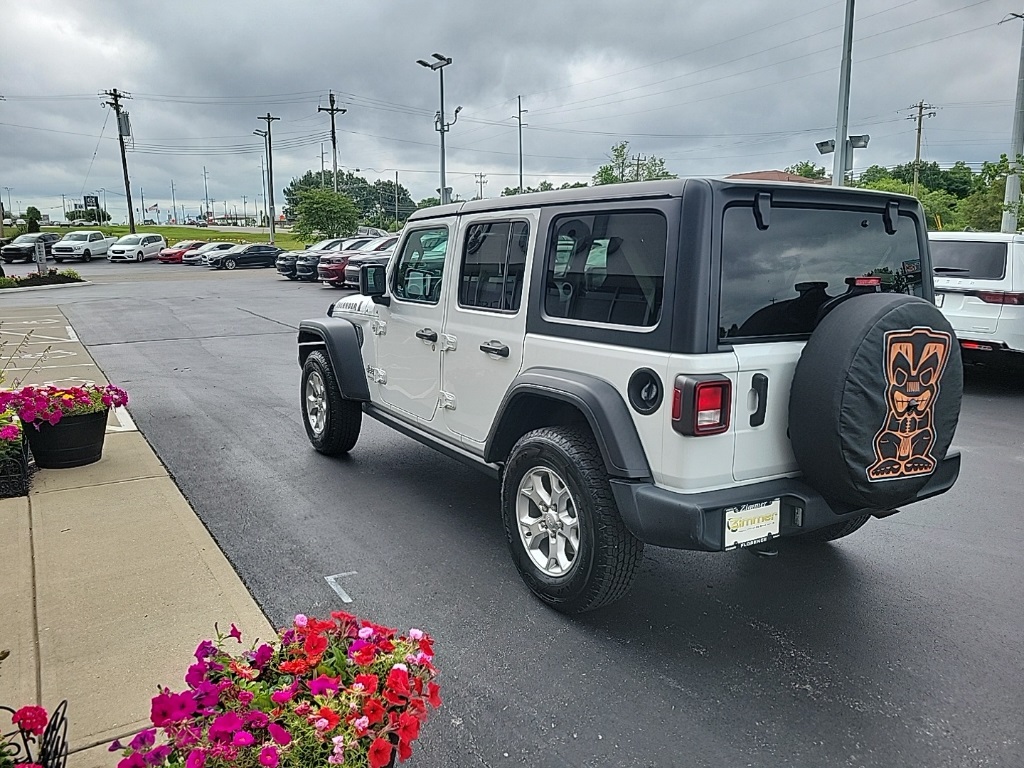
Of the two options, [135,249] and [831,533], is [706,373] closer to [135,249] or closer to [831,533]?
[831,533]

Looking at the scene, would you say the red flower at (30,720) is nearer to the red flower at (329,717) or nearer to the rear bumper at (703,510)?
the red flower at (329,717)

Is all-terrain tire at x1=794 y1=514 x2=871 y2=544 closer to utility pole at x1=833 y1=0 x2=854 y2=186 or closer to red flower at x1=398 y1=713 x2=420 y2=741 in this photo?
red flower at x1=398 y1=713 x2=420 y2=741

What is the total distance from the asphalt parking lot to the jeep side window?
1432 mm

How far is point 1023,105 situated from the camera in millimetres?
15836

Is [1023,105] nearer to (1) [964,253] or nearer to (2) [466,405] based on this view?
(1) [964,253]

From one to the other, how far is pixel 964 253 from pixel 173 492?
8.34 meters

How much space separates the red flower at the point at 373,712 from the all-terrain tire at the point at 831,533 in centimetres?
297

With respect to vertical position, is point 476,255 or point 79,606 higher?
point 476,255

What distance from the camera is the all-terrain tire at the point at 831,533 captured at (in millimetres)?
4312

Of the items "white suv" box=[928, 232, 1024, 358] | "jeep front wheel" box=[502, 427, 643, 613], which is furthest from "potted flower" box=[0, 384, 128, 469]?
"white suv" box=[928, 232, 1024, 358]

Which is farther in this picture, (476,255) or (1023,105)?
(1023,105)

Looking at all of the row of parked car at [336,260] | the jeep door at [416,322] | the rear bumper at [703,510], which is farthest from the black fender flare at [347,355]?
the row of parked car at [336,260]

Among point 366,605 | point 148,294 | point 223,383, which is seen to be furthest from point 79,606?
point 148,294

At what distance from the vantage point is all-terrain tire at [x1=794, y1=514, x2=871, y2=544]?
431cm
